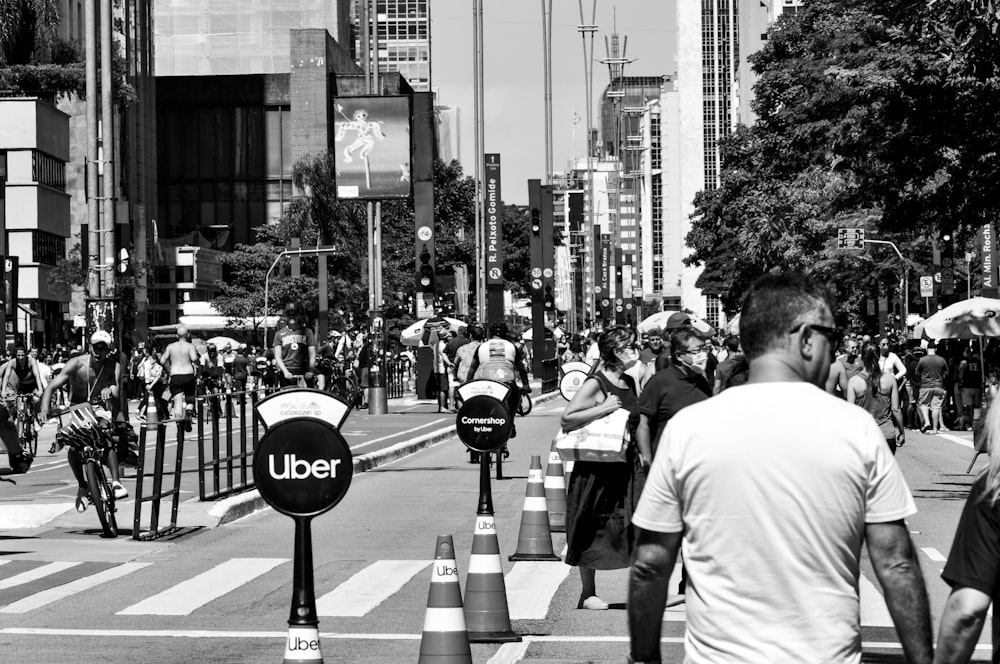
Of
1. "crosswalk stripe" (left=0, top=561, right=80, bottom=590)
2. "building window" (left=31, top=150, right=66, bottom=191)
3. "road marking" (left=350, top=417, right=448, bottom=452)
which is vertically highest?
"building window" (left=31, top=150, right=66, bottom=191)

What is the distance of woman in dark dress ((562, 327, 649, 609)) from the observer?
34.4ft

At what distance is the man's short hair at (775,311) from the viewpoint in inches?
172

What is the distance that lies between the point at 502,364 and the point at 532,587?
10.6 m

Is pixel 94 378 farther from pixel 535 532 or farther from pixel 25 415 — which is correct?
pixel 25 415

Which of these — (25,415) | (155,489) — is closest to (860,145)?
(155,489)

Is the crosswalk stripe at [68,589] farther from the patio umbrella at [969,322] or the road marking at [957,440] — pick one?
the patio umbrella at [969,322]

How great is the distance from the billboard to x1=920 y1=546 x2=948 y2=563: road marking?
2146cm

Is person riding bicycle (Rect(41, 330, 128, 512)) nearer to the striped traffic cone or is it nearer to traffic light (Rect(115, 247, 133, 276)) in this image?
the striped traffic cone

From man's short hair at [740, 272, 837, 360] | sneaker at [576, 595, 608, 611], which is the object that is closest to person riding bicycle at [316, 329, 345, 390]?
sneaker at [576, 595, 608, 611]

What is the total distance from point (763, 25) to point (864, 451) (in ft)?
443

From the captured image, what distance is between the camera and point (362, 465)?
76.6 feet

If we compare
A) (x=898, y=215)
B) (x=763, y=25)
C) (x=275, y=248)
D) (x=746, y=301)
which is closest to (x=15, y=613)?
(x=746, y=301)

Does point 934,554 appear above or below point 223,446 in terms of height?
below

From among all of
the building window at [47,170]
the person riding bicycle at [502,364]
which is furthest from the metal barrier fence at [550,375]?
the person riding bicycle at [502,364]
